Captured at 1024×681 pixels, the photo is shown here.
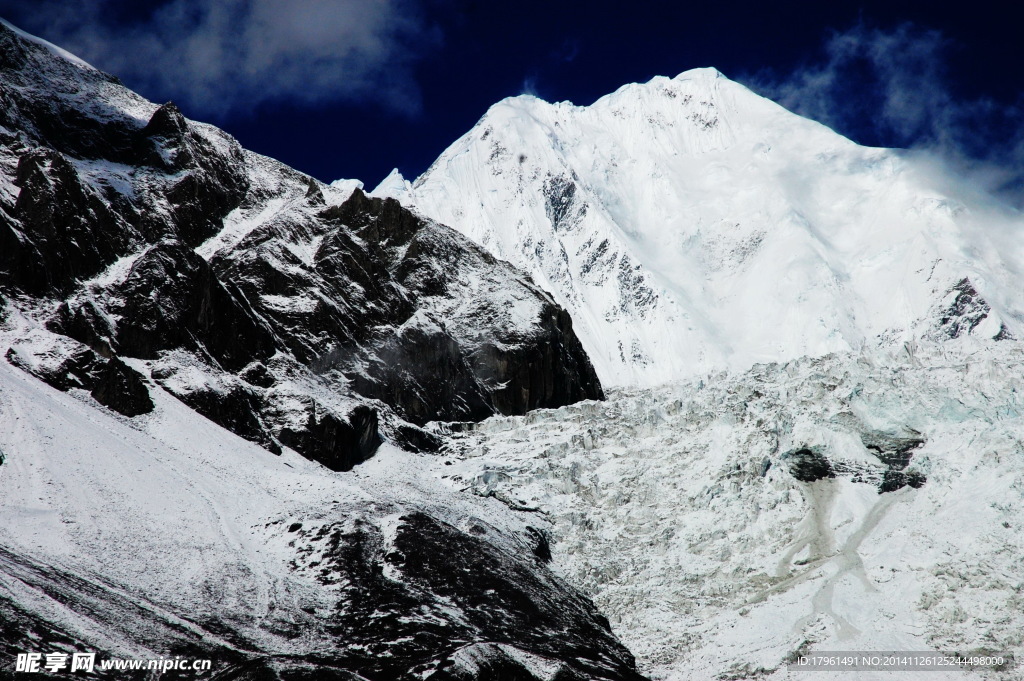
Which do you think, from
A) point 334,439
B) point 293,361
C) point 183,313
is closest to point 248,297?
point 293,361

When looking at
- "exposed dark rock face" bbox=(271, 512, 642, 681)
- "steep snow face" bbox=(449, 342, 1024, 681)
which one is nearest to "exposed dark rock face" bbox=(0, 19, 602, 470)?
"steep snow face" bbox=(449, 342, 1024, 681)

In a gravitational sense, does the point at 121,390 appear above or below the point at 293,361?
below

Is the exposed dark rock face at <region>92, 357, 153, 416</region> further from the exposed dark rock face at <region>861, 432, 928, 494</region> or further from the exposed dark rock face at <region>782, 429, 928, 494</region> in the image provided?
the exposed dark rock face at <region>861, 432, 928, 494</region>

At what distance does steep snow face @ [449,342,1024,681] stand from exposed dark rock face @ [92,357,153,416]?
44351 mm

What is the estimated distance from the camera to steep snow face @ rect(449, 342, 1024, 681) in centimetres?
9231

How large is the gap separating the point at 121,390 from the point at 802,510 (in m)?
84.9

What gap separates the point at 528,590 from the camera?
10794 centimetres

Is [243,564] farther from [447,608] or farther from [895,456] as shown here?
[895,456]

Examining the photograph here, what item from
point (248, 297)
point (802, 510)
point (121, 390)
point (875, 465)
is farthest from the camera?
point (248, 297)

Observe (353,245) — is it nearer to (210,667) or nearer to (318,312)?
(318,312)

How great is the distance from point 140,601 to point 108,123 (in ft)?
434

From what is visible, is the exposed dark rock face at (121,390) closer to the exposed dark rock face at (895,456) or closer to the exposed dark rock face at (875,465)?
the exposed dark rock face at (875,465)

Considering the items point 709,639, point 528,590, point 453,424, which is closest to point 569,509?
point 528,590

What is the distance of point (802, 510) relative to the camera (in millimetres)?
109688
